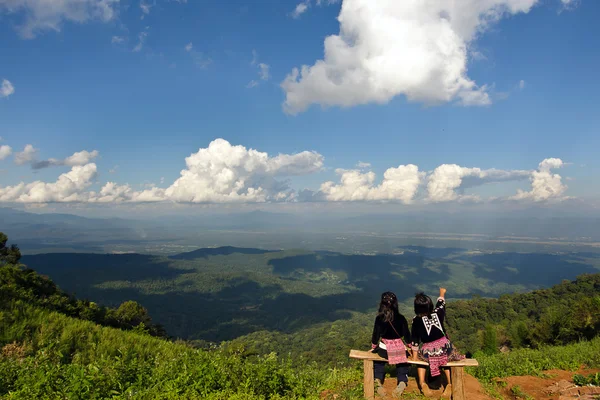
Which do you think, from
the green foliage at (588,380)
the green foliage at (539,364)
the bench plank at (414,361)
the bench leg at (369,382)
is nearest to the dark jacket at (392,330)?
the bench plank at (414,361)

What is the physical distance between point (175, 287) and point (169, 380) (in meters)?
201

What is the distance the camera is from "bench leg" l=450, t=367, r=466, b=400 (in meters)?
5.80

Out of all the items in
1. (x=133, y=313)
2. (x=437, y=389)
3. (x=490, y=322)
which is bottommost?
(x=490, y=322)

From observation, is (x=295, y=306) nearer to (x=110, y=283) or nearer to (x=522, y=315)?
(x=110, y=283)

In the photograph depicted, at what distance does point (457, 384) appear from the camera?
5.86 m

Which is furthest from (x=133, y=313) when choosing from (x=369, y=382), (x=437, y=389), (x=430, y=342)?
(x=430, y=342)

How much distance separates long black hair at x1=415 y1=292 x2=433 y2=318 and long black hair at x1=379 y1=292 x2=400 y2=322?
0.46 m

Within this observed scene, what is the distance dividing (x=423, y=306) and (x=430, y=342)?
2.33ft

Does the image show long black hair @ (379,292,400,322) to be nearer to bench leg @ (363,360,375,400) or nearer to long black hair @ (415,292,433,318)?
long black hair @ (415,292,433,318)

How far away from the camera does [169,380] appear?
5043 millimetres

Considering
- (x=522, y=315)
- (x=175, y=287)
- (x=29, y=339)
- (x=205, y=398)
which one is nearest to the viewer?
(x=205, y=398)

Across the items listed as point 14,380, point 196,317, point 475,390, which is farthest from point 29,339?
point 196,317

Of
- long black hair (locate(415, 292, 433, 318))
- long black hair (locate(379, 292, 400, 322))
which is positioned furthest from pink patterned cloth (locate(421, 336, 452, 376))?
long black hair (locate(379, 292, 400, 322))

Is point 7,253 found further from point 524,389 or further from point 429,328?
point 524,389
